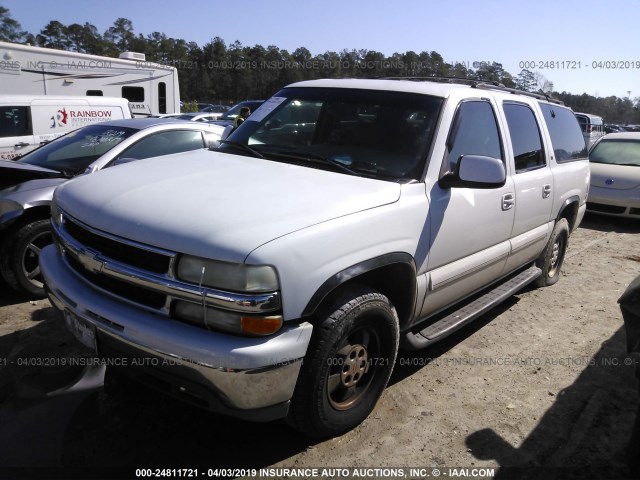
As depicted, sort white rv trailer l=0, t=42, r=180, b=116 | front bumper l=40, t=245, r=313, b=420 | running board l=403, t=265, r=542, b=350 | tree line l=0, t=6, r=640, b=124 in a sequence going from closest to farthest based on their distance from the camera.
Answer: front bumper l=40, t=245, r=313, b=420
running board l=403, t=265, r=542, b=350
white rv trailer l=0, t=42, r=180, b=116
tree line l=0, t=6, r=640, b=124

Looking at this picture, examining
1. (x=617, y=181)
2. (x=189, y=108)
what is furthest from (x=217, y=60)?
(x=617, y=181)

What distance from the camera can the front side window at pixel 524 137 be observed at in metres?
4.26

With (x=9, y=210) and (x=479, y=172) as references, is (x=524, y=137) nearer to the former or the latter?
(x=479, y=172)

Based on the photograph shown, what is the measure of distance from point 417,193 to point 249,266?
4.28ft

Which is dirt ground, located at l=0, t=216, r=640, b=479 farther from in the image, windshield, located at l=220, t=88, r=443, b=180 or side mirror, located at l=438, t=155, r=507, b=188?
windshield, located at l=220, t=88, r=443, b=180

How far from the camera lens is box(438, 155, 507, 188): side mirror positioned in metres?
3.15

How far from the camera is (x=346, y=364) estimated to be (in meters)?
2.87

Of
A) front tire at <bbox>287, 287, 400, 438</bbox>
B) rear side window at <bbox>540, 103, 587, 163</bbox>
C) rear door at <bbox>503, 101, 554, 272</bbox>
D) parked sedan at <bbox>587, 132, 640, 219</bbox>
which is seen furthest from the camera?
parked sedan at <bbox>587, 132, 640, 219</bbox>

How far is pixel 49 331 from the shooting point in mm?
4121

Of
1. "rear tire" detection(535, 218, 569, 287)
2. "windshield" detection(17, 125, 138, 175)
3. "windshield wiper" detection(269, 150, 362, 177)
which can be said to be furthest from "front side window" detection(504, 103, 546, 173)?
"windshield" detection(17, 125, 138, 175)

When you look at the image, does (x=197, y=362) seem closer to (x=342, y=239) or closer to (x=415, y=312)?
(x=342, y=239)

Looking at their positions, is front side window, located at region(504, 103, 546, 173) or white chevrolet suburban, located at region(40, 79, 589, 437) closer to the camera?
white chevrolet suburban, located at region(40, 79, 589, 437)

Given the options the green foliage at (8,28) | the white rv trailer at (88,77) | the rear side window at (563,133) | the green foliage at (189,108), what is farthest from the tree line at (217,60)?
the rear side window at (563,133)

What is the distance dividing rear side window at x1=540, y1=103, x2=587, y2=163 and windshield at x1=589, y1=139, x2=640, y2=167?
4921mm
